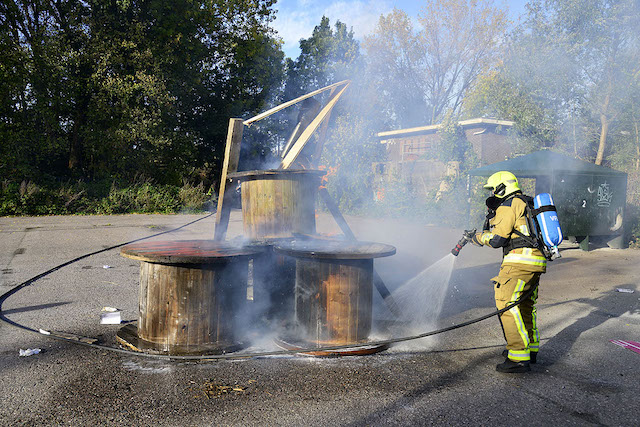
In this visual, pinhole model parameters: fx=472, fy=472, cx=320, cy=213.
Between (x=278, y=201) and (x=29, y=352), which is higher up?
(x=278, y=201)

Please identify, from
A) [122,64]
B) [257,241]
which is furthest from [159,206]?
[257,241]

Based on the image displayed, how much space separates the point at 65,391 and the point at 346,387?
203cm

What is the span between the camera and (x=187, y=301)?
4078 mm

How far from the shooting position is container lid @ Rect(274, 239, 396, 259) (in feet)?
13.6

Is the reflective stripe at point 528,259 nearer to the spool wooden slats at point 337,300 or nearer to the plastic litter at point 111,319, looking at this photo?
the spool wooden slats at point 337,300

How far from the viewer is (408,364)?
405cm

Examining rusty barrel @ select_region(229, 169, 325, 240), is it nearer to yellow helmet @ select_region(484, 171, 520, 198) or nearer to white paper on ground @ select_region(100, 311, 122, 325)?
white paper on ground @ select_region(100, 311, 122, 325)

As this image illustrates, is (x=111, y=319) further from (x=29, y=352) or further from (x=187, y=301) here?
(x=187, y=301)

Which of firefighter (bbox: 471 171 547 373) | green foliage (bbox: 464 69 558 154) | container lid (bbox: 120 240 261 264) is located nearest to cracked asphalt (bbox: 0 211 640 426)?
firefighter (bbox: 471 171 547 373)

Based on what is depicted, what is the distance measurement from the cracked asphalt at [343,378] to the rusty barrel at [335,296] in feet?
0.83

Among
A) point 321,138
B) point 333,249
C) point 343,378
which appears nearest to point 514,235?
point 333,249

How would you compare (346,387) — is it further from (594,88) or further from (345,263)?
(594,88)

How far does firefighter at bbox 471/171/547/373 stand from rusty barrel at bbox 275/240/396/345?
1.02 meters

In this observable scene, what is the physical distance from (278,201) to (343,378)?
2.30 metres
